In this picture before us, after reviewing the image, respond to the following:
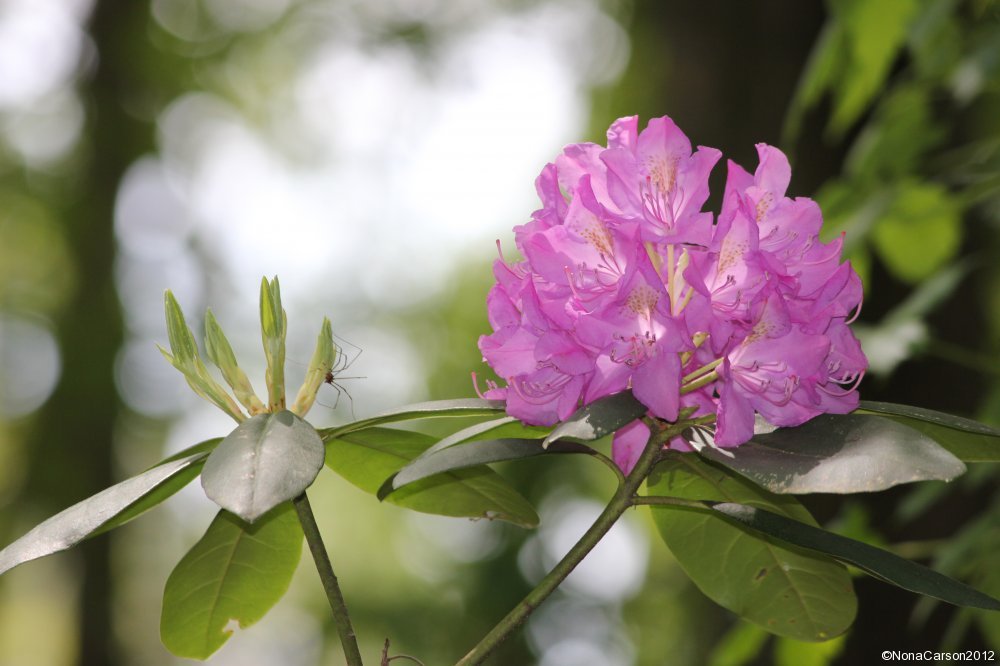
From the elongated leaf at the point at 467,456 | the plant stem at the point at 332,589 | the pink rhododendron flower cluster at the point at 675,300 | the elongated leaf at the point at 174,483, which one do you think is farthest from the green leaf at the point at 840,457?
the elongated leaf at the point at 174,483

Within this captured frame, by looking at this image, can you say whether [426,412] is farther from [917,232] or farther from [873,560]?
[917,232]

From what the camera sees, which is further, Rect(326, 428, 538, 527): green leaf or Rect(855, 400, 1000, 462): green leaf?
Rect(326, 428, 538, 527): green leaf

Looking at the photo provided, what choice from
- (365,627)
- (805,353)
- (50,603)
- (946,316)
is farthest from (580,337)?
(50,603)

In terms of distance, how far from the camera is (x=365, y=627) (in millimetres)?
11156

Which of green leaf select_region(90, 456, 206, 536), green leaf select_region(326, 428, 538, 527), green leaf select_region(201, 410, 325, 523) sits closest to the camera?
green leaf select_region(201, 410, 325, 523)

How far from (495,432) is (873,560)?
0.40m

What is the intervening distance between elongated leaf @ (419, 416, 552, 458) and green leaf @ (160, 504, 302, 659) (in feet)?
0.85

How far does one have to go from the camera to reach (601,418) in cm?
83

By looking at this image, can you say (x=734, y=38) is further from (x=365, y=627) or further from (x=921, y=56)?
(x=365, y=627)

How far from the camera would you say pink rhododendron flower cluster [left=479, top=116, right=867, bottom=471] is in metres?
0.89

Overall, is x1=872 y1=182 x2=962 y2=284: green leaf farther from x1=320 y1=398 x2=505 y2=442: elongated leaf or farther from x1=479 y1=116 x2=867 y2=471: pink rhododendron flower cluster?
x1=320 y1=398 x2=505 y2=442: elongated leaf

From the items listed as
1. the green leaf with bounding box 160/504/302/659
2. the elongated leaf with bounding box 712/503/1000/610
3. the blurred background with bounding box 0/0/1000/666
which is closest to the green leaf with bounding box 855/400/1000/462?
the elongated leaf with bounding box 712/503/1000/610

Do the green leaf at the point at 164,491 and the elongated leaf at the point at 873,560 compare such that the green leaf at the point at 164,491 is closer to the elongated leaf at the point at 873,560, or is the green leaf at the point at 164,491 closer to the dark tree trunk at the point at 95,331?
the elongated leaf at the point at 873,560

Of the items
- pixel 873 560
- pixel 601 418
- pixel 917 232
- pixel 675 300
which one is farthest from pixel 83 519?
pixel 917 232
